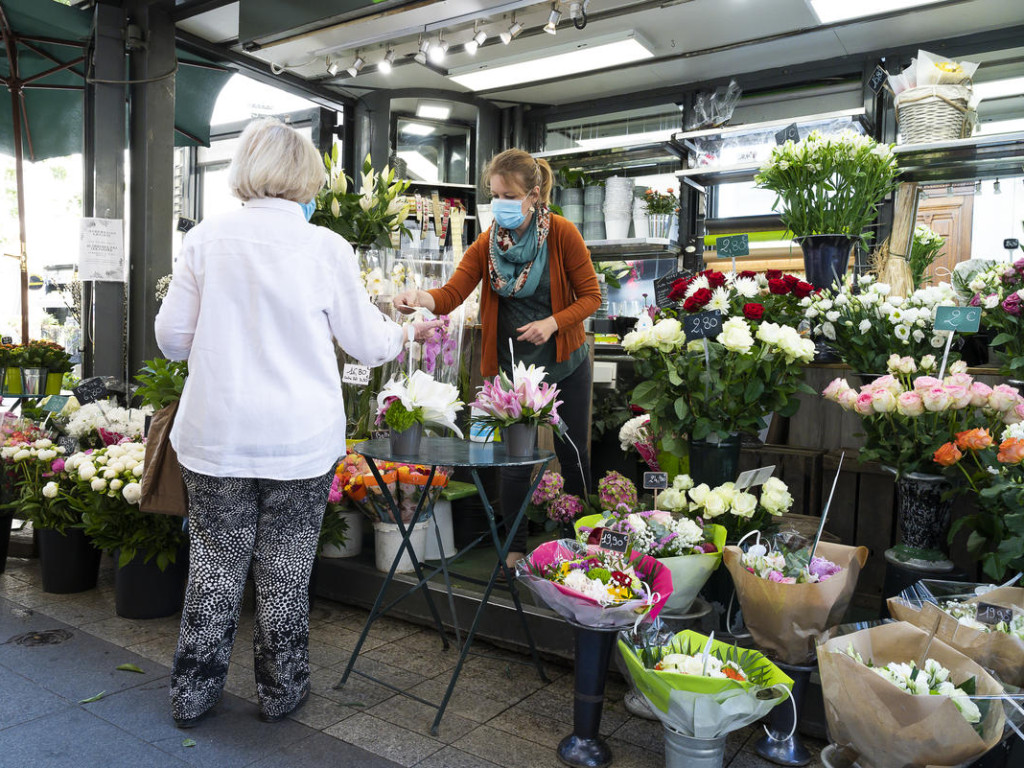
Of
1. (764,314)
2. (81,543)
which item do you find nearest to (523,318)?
(764,314)

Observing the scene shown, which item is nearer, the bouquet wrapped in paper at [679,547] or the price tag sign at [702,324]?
the bouquet wrapped in paper at [679,547]

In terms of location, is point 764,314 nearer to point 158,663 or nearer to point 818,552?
point 818,552

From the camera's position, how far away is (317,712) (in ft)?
7.13

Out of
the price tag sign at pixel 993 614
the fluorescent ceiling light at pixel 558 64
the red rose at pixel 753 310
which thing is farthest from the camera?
the fluorescent ceiling light at pixel 558 64

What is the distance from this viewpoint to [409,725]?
2.11 m

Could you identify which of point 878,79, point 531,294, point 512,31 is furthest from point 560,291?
point 878,79

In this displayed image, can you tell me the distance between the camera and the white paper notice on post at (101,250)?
4172 millimetres

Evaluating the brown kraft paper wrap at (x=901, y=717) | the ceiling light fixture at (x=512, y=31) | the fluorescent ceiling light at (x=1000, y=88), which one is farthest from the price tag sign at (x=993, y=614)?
the fluorescent ceiling light at (x=1000, y=88)

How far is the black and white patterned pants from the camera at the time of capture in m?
→ 2.01

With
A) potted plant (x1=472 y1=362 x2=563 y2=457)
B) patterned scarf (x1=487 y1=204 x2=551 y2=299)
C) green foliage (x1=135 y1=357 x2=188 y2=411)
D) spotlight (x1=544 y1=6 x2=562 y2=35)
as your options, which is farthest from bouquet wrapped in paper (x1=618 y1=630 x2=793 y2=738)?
spotlight (x1=544 y1=6 x2=562 y2=35)

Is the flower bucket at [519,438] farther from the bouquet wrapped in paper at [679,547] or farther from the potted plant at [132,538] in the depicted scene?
the potted plant at [132,538]

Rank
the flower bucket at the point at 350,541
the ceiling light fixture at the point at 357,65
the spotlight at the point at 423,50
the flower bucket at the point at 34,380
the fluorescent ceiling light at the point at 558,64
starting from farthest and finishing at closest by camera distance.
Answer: the fluorescent ceiling light at the point at 558,64, the ceiling light fixture at the point at 357,65, the spotlight at the point at 423,50, the flower bucket at the point at 34,380, the flower bucket at the point at 350,541

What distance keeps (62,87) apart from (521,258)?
11.6ft

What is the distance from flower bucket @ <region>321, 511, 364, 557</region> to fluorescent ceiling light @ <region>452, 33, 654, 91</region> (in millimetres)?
3201
